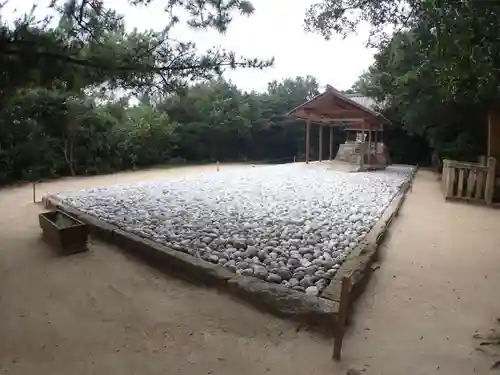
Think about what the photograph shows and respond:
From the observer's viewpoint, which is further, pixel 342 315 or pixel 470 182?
pixel 470 182

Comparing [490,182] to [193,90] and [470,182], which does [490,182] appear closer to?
[470,182]

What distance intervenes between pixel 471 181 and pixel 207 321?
6.23m

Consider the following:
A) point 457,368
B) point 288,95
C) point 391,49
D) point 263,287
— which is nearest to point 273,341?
point 263,287

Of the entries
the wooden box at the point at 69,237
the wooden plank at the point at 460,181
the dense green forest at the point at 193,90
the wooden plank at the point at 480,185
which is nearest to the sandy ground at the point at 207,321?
the wooden box at the point at 69,237

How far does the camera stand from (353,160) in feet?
45.3

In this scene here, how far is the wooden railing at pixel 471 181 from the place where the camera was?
6.64 m

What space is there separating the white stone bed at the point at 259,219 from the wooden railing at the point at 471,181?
108 centimetres

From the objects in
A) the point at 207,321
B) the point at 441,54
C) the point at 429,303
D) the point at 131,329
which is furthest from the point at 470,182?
the point at 131,329

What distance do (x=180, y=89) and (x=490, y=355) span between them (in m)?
3.80

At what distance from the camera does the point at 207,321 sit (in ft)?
8.38

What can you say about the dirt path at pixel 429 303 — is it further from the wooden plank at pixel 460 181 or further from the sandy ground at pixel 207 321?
the wooden plank at pixel 460 181

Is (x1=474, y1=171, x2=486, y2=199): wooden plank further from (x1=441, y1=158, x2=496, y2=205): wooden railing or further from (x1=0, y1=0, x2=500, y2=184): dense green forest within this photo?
(x1=0, y1=0, x2=500, y2=184): dense green forest

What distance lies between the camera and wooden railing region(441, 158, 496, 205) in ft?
21.8

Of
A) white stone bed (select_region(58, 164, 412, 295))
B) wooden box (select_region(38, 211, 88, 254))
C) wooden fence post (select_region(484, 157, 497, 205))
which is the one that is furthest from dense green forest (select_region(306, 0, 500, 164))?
wooden box (select_region(38, 211, 88, 254))
